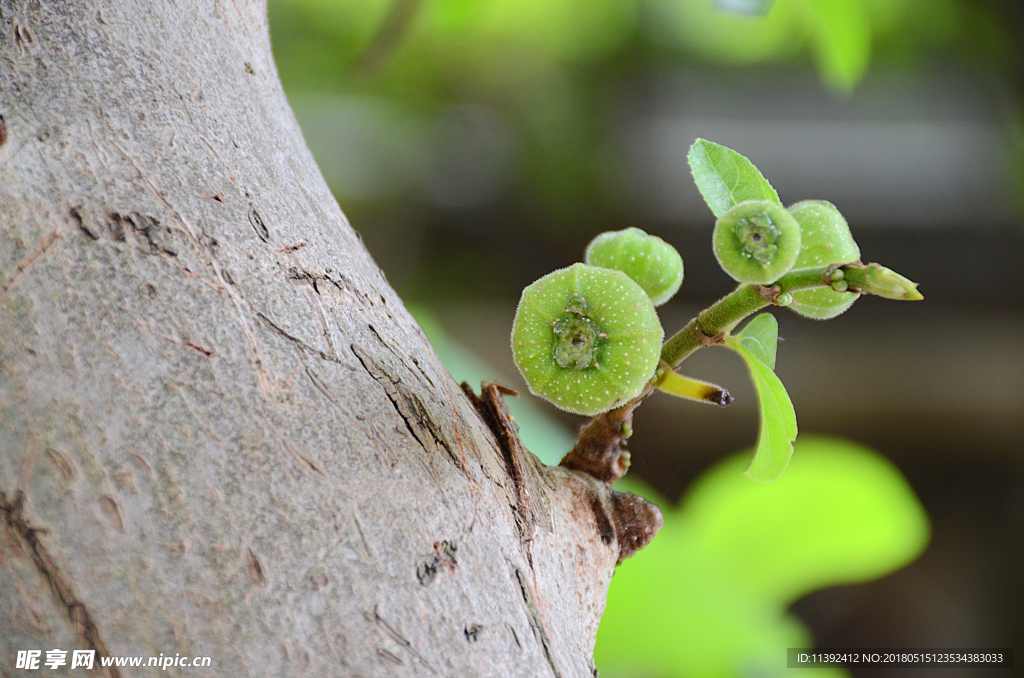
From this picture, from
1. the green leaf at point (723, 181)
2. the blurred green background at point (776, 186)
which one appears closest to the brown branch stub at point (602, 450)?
the green leaf at point (723, 181)

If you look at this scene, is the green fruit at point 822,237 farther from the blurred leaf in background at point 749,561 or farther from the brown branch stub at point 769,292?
the blurred leaf in background at point 749,561

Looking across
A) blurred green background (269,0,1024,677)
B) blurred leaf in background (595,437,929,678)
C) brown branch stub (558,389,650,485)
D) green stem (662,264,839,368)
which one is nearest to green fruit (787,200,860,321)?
green stem (662,264,839,368)

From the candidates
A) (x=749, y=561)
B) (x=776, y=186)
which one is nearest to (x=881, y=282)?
(x=749, y=561)

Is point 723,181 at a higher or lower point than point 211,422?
higher

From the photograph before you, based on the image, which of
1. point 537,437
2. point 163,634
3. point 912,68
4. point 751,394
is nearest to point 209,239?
point 163,634

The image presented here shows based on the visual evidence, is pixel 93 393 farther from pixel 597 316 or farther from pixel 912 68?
pixel 912 68

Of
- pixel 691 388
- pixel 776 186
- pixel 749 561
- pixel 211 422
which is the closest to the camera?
pixel 211 422

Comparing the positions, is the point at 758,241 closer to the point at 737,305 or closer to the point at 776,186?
the point at 737,305
